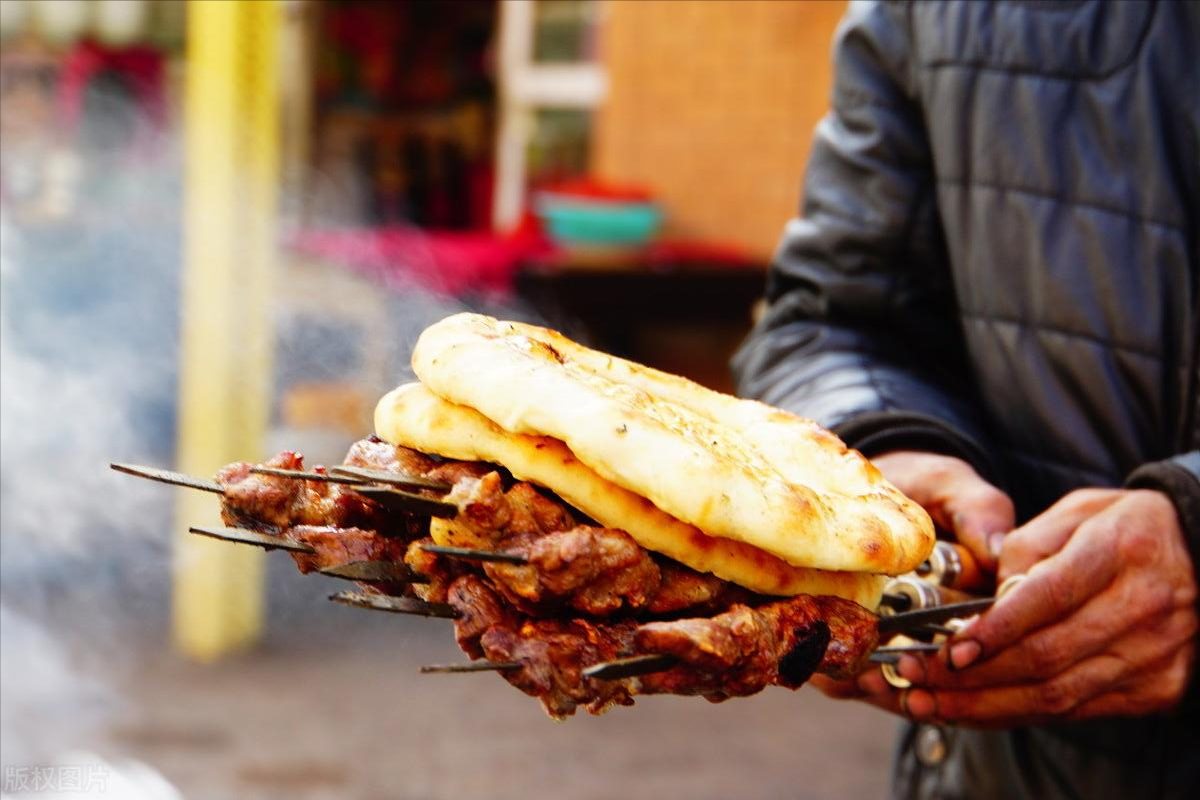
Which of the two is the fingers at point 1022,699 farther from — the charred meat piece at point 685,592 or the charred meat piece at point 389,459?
the charred meat piece at point 389,459

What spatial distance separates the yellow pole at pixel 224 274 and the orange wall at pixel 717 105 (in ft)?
11.2

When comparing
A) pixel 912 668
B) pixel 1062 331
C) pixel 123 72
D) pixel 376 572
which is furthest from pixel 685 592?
pixel 123 72

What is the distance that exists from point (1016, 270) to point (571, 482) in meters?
1.34

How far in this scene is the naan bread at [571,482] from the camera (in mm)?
1448

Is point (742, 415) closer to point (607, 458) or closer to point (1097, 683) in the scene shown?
point (607, 458)

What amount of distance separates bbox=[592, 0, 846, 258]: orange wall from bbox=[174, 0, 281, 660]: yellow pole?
11.2 feet

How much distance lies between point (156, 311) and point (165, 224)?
0.70 m

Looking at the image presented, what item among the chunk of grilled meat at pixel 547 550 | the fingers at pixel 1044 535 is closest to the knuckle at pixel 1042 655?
the fingers at pixel 1044 535

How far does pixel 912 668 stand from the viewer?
6.41 feet

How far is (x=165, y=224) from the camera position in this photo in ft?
26.3

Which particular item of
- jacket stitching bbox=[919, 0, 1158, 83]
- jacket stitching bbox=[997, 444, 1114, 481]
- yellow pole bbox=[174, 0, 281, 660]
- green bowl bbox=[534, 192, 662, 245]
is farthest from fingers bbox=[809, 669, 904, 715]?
green bowl bbox=[534, 192, 662, 245]

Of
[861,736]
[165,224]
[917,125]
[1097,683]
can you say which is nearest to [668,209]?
[165,224]

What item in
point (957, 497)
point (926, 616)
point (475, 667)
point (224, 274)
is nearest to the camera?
point (475, 667)

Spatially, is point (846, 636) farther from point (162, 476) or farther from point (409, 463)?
point (162, 476)
